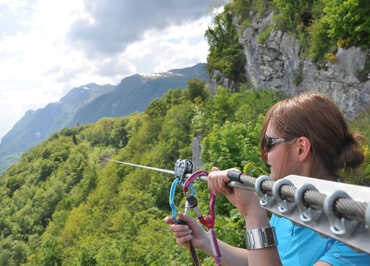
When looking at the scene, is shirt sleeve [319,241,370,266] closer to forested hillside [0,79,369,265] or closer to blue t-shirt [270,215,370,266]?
blue t-shirt [270,215,370,266]

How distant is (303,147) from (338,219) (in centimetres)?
93

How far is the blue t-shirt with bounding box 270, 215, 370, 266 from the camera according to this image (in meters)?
0.93

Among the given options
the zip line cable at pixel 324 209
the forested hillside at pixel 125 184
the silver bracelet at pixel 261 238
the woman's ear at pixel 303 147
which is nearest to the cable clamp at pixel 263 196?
the zip line cable at pixel 324 209

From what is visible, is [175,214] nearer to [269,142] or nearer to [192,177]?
[192,177]

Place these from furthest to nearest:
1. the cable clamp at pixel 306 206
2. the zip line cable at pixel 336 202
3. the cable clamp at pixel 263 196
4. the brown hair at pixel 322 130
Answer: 1. the brown hair at pixel 322 130
2. the cable clamp at pixel 263 196
3. the cable clamp at pixel 306 206
4. the zip line cable at pixel 336 202

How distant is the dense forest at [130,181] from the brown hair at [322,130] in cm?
21

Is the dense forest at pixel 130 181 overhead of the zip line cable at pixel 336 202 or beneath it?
beneath

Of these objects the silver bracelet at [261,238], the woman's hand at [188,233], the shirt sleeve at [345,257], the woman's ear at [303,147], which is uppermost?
the woman's ear at [303,147]

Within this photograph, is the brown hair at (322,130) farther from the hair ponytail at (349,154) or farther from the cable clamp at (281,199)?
the cable clamp at (281,199)

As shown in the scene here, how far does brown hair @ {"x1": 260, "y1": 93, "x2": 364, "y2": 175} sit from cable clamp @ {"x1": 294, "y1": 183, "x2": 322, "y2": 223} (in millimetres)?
861

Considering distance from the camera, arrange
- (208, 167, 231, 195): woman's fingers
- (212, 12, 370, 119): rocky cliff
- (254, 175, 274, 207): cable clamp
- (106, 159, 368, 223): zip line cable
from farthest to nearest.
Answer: (212, 12, 370, 119): rocky cliff < (208, 167, 231, 195): woman's fingers < (254, 175, 274, 207): cable clamp < (106, 159, 368, 223): zip line cable

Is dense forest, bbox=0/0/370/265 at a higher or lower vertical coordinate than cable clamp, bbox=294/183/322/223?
lower

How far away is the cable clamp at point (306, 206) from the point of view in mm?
668

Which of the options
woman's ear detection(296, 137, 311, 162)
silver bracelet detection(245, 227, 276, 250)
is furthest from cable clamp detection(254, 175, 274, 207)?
woman's ear detection(296, 137, 311, 162)
